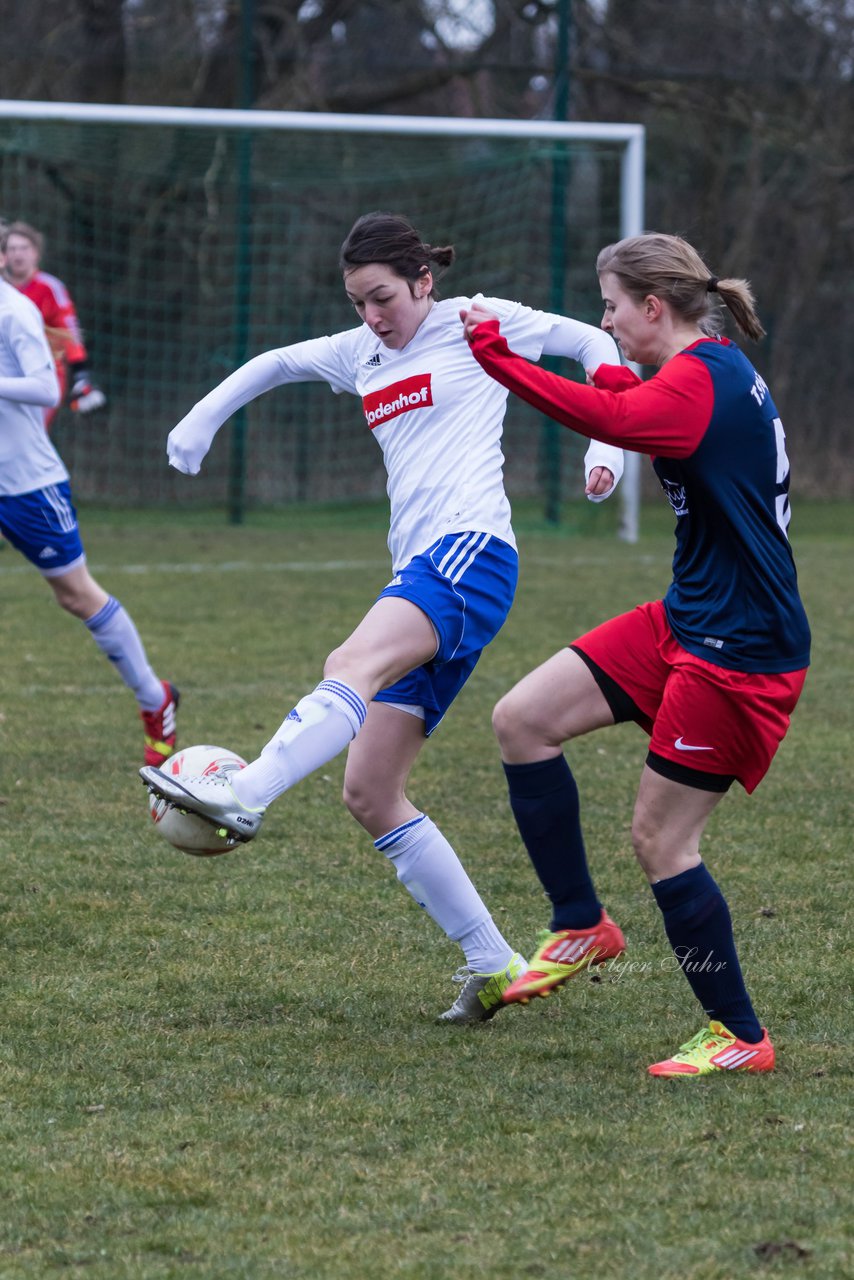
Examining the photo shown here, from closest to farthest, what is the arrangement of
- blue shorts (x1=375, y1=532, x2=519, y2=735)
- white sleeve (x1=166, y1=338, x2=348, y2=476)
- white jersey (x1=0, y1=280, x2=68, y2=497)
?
blue shorts (x1=375, y1=532, x2=519, y2=735) < white sleeve (x1=166, y1=338, x2=348, y2=476) < white jersey (x1=0, y1=280, x2=68, y2=497)

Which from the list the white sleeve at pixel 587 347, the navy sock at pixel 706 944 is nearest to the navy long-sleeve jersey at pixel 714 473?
the white sleeve at pixel 587 347

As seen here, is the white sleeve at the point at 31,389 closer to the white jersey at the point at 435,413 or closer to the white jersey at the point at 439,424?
the white jersey at the point at 435,413

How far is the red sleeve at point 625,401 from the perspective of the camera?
321 centimetres

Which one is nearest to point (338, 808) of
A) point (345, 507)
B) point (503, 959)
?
point (503, 959)

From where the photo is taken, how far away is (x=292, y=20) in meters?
17.2

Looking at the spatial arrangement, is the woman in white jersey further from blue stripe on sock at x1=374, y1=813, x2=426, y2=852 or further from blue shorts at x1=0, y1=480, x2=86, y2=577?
blue shorts at x1=0, y1=480, x2=86, y2=577

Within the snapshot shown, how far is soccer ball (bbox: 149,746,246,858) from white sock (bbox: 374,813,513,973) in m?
0.54

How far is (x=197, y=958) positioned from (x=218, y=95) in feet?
49.1

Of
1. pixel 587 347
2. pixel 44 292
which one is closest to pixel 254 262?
pixel 44 292

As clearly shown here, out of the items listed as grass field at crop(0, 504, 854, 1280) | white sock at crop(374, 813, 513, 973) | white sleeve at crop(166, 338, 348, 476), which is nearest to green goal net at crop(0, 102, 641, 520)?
grass field at crop(0, 504, 854, 1280)

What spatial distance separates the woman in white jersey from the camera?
3775 millimetres

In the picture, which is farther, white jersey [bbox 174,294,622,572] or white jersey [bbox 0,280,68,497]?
white jersey [bbox 0,280,68,497]

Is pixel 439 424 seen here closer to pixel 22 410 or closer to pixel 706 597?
pixel 706 597

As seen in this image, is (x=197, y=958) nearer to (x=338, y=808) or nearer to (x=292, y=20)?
(x=338, y=808)
